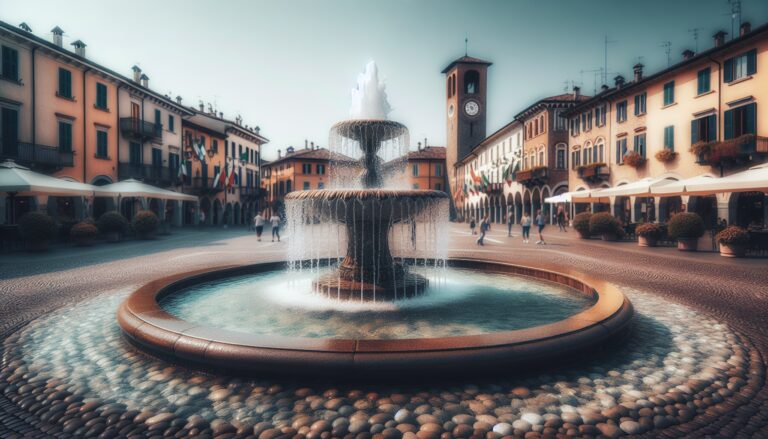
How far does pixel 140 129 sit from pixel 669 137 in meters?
35.6

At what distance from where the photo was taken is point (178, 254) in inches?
645

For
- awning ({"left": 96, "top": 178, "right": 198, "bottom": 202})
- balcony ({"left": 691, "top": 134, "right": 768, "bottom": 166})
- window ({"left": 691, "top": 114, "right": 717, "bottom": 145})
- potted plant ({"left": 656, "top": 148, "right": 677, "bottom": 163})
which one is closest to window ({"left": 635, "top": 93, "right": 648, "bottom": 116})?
potted plant ({"left": 656, "top": 148, "right": 677, "bottom": 163})

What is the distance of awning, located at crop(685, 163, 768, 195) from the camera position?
13.9 m

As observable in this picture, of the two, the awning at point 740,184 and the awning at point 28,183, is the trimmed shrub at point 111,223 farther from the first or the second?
the awning at point 740,184

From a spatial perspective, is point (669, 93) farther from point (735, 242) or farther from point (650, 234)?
point (735, 242)

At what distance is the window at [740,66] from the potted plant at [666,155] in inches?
182

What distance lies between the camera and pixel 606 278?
10.5 meters

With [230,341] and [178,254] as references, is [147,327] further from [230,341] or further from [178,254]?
[178,254]

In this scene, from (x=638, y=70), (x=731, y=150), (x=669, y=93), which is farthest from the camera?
(x=638, y=70)

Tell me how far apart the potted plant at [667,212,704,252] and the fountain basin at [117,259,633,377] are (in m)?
14.9

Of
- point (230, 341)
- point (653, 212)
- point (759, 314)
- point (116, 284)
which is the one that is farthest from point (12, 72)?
point (653, 212)

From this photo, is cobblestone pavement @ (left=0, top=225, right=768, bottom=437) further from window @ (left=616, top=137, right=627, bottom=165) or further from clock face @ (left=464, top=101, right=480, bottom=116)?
clock face @ (left=464, top=101, right=480, bottom=116)

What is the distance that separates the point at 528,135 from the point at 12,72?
40064 millimetres

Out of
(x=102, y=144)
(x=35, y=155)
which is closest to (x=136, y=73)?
(x=102, y=144)
